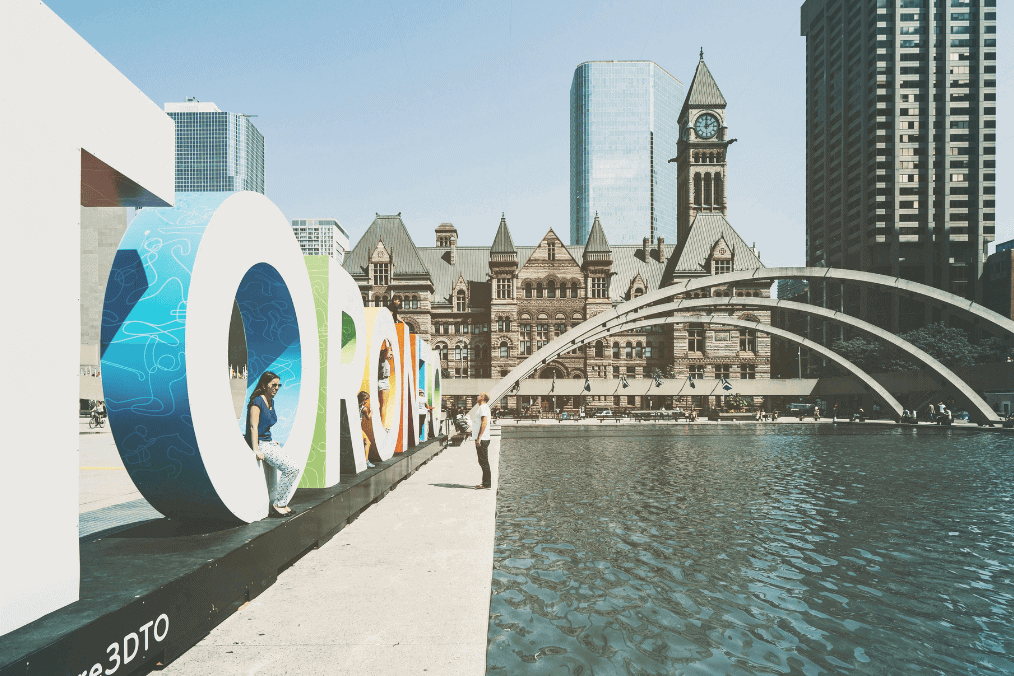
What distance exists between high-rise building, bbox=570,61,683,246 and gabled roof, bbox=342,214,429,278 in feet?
340

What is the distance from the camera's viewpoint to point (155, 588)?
436 cm

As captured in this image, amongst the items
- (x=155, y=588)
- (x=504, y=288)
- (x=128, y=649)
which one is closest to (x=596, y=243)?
(x=504, y=288)

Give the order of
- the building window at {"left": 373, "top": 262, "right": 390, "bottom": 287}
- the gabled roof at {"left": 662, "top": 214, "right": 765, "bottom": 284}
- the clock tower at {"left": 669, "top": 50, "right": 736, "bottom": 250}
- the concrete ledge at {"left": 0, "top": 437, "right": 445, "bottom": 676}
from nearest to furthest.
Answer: the concrete ledge at {"left": 0, "top": 437, "right": 445, "bottom": 676} → the building window at {"left": 373, "top": 262, "right": 390, "bottom": 287} → the gabled roof at {"left": 662, "top": 214, "right": 765, "bottom": 284} → the clock tower at {"left": 669, "top": 50, "right": 736, "bottom": 250}

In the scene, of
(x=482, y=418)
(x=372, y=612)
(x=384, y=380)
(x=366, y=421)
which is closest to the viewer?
(x=372, y=612)

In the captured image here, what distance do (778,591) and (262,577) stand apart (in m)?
4.90

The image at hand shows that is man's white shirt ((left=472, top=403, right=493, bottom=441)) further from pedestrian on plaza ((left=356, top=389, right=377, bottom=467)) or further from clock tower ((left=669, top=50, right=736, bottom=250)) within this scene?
clock tower ((left=669, top=50, right=736, bottom=250))

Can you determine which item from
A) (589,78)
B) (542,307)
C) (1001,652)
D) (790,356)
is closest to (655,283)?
(542,307)

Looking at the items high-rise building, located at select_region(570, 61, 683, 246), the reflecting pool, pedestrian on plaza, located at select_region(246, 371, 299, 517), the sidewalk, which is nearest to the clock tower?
the reflecting pool

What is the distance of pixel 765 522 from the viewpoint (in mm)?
10516

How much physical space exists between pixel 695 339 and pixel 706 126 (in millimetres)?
28053

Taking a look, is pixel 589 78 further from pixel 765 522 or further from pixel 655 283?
pixel 765 522

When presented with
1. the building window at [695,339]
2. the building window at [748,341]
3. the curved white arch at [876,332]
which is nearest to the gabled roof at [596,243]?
the building window at [695,339]

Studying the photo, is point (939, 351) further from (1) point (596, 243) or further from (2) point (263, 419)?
(2) point (263, 419)

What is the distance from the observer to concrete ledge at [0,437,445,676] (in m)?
3.56
